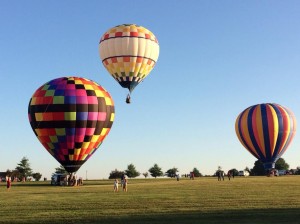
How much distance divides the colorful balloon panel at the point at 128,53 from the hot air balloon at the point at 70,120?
739 centimetres

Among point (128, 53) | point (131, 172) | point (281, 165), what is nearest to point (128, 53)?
point (128, 53)

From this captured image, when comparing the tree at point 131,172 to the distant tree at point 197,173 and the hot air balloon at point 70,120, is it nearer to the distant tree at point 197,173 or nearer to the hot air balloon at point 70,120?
the distant tree at point 197,173

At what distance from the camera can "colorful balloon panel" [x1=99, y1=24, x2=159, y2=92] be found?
184 feet

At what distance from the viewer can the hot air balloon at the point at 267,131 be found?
70.8m

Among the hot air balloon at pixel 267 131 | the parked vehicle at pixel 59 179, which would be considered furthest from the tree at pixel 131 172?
the parked vehicle at pixel 59 179

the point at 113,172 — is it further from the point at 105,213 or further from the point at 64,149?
the point at 105,213

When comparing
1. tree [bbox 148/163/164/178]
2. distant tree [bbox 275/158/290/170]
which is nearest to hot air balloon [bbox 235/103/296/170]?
tree [bbox 148/163/164/178]

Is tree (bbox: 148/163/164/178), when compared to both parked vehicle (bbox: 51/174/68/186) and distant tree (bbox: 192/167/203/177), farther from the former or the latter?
parked vehicle (bbox: 51/174/68/186)

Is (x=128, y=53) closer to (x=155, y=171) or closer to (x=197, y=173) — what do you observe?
(x=155, y=171)

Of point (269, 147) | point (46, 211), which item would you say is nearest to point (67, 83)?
point (46, 211)

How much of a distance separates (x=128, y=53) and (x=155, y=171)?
91.4 m

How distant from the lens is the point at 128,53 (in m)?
55.8

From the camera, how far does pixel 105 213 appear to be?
66.2 feet

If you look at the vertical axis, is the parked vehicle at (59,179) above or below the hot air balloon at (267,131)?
below
